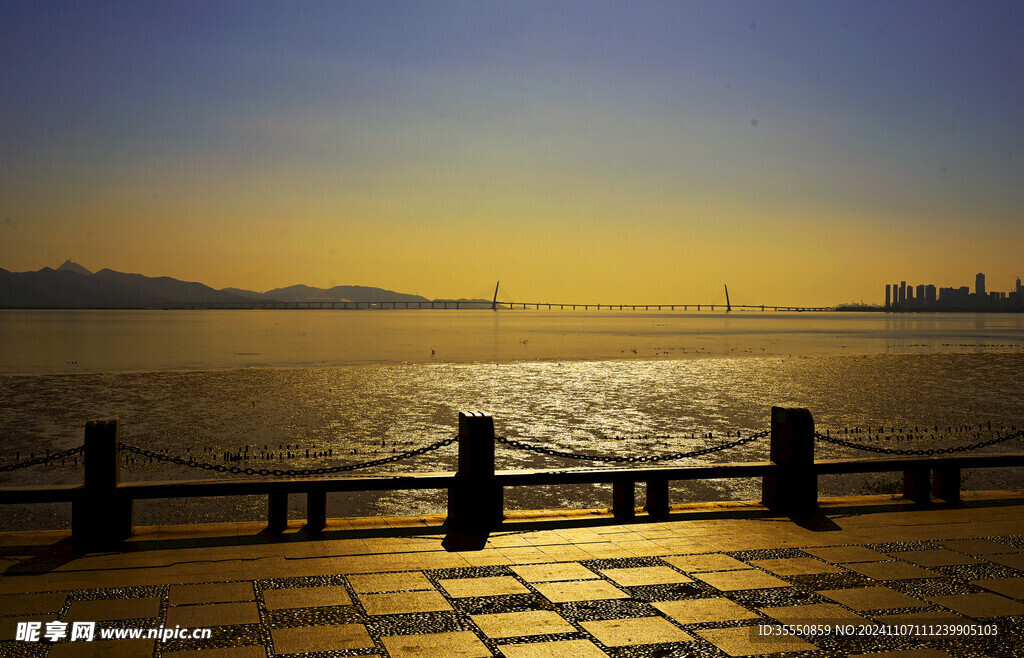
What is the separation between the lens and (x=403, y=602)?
22.8 ft

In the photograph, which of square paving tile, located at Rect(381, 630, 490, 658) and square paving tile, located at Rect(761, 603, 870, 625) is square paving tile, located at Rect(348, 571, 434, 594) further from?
square paving tile, located at Rect(761, 603, 870, 625)

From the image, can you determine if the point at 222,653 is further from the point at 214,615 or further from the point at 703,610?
the point at 703,610

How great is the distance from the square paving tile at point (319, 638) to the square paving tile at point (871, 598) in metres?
3.85

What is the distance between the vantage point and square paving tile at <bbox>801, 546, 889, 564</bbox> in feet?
27.1

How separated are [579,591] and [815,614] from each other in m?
1.90

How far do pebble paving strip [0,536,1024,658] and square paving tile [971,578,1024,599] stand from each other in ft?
0.32

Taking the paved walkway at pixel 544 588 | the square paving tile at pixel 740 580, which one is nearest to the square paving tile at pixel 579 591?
the paved walkway at pixel 544 588

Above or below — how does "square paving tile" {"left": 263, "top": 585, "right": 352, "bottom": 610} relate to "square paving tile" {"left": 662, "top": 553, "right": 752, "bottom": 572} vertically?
above

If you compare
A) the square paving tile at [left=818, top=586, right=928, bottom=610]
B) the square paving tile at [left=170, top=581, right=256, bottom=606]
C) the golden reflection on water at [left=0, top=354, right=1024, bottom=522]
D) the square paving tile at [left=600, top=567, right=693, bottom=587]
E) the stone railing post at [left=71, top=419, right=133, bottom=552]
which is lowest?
the golden reflection on water at [left=0, top=354, right=1024, bottom=522]

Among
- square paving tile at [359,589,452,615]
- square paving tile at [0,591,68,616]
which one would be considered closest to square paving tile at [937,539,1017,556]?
square paving tile at [359,589,452,615]

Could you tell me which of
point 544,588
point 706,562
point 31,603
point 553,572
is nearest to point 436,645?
point 544,588

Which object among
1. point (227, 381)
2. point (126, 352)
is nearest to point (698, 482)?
point (227, 381)

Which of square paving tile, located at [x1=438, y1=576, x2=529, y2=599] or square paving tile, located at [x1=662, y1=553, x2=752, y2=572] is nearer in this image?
square paving tile, located at [x1=438, y1=576, x2=529, y2=599]

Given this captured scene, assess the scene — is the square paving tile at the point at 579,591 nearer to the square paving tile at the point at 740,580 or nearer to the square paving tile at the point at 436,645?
the square paving tile at the point at 740,580
